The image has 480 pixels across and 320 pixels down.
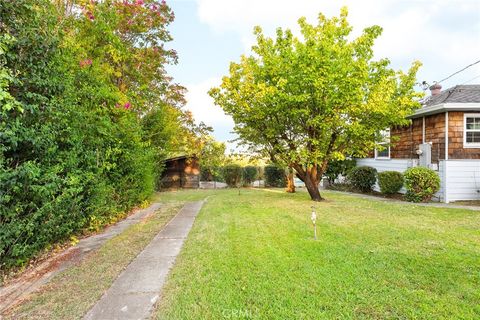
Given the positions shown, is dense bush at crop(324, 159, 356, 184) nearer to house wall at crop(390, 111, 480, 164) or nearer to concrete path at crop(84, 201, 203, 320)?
house wall at crop(390, 111, 480, 164)

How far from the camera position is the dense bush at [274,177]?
20469mm

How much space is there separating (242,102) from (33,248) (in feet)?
25.4

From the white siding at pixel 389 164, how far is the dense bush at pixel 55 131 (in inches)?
478

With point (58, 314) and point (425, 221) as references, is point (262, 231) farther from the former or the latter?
point (425, 221)

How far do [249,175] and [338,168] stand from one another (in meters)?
6.92

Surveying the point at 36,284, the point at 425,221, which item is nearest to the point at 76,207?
the point at 36,284

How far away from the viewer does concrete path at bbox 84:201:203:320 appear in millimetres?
2773

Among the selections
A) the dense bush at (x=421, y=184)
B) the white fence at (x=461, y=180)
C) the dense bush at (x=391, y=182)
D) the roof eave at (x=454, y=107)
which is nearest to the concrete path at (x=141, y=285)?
the dense bush at (x=421, y=184)

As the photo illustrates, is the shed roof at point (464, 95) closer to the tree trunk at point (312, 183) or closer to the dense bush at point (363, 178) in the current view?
the dense bush at point (363, 178)

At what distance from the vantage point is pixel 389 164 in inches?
565

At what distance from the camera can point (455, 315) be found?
260cm

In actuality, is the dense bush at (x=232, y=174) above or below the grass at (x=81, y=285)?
above

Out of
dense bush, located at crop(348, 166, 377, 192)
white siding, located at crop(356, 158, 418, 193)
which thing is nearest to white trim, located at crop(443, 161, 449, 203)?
white siding, located at crop(356, 158, 418, 193)

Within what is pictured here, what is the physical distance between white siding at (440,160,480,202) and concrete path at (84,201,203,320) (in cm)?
1090
